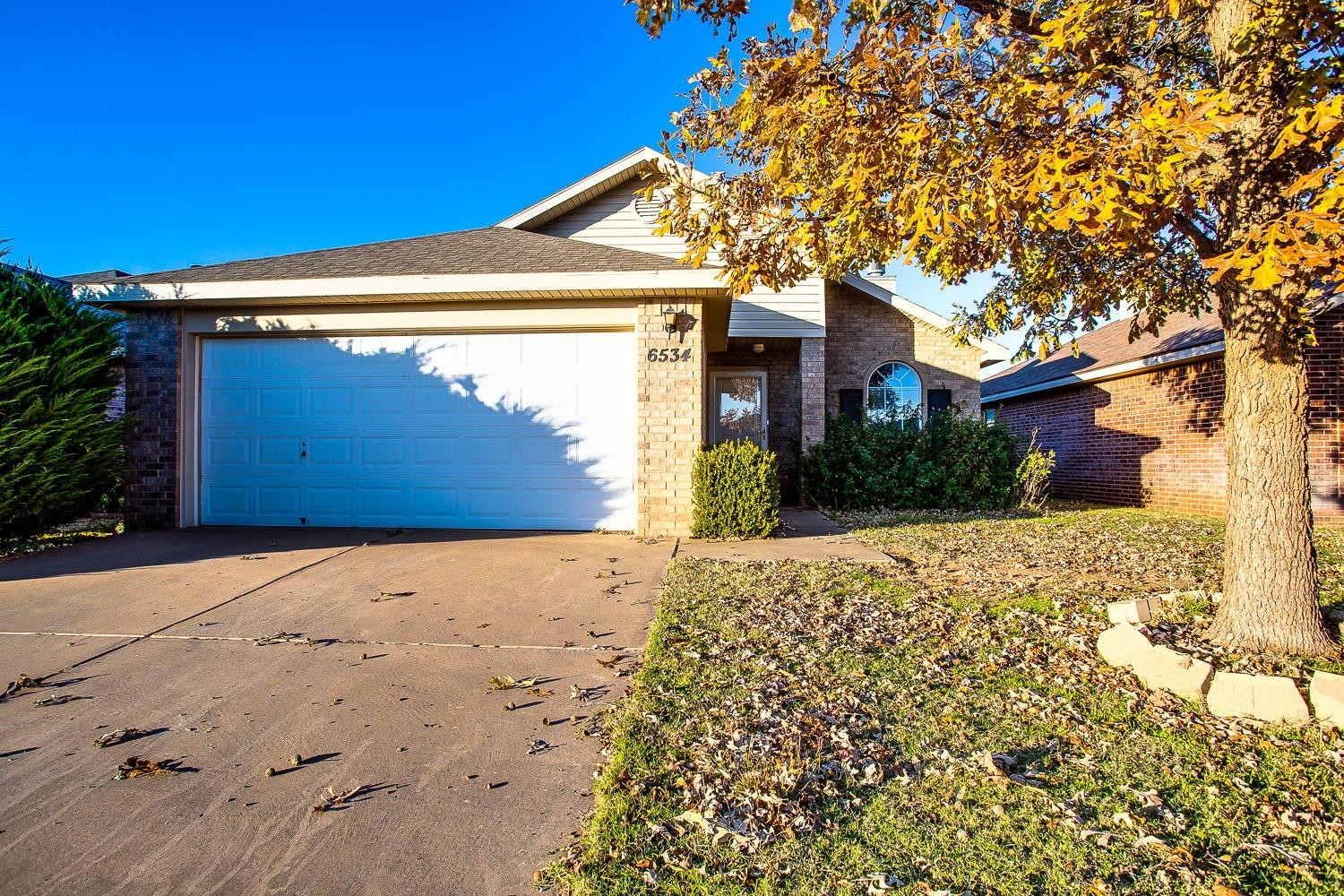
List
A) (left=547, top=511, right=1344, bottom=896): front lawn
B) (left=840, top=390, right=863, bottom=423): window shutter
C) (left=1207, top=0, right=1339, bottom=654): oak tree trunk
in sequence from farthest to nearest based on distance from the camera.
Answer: (left=840, top=390, right=863, bottom=423): window shutter < (left=1207, top=0, right=1339, bottom=654): oak tree trunk < (left=547, top=511, right=1344, bottom=896): front lawn

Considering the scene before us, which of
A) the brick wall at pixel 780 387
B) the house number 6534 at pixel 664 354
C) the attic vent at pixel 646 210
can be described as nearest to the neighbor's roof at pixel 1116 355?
the house number 6534 at pixel 664 354

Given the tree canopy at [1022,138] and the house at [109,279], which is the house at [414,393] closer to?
the house at [109,279]

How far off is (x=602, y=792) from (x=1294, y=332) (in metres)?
3.92

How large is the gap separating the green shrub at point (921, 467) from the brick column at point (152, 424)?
8.91 metres

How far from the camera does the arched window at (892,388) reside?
41.6ft

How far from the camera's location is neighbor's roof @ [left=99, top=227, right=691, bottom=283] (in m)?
7.56

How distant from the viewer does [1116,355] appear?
12.1 m

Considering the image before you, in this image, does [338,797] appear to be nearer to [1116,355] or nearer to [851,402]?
[851,402]

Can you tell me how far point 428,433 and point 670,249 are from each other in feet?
18.2

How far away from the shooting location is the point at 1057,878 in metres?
1.80

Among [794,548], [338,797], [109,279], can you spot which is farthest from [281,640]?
[109,279]

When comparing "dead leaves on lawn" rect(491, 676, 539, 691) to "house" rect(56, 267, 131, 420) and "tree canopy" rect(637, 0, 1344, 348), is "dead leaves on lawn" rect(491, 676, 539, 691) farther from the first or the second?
"house" rect(56, 267, 131, 420)

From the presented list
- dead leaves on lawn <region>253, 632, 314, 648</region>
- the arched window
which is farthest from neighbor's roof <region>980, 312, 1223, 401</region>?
dead leaves on lawn <region>253, 632, 314, 648</region>

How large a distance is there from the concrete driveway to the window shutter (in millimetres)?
8147
